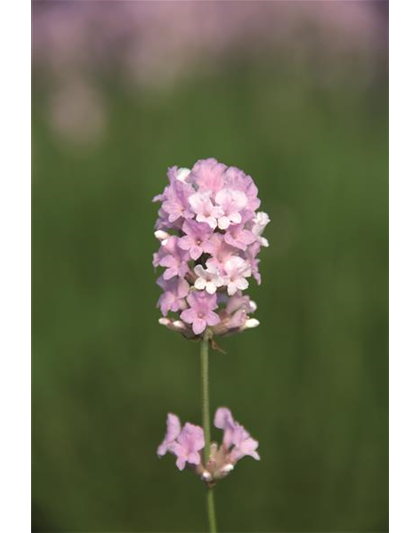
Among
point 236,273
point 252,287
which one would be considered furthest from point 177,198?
point 252,287

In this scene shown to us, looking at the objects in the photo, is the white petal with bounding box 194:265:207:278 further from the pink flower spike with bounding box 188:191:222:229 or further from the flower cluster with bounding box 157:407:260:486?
the flower cluster with bounding box 157:407:260:486

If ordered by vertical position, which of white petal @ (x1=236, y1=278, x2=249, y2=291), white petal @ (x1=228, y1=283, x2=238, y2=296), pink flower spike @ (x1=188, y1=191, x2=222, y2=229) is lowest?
white petal @ (x1=228, y1=283, x2=238, y2=296)

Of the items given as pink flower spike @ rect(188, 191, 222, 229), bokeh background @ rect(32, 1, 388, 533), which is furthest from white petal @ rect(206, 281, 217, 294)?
bokeh background @ rect(32, 1, 388, 533)

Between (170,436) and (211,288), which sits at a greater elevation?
(211,288)

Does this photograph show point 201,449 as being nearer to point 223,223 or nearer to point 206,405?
point 206,405

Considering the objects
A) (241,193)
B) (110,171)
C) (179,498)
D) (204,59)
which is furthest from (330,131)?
(241,193)
